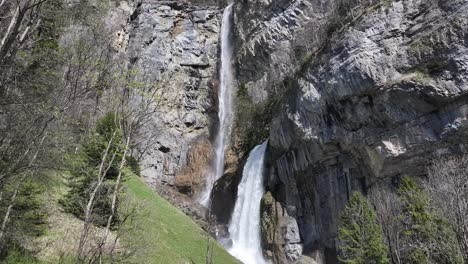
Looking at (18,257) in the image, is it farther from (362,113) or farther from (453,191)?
(362,113)

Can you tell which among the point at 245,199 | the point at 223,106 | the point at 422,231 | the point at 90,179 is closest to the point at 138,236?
the point at 90,179

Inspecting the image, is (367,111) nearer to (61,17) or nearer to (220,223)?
(220,223)

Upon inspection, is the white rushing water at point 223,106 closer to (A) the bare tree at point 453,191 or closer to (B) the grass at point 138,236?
(B) the grass at point 138,236

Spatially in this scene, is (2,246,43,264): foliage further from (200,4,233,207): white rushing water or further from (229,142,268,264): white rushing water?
(200,4,233,207): white rushing water

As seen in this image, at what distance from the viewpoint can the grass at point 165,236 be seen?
57.1 feet

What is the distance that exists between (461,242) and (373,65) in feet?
39.9

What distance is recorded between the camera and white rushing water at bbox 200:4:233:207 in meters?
43.4

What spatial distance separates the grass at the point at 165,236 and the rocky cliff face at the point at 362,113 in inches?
392

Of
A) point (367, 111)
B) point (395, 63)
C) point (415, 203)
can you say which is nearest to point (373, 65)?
point (395, 63)

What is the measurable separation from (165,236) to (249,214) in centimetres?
1537

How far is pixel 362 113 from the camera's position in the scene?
88.5 feet

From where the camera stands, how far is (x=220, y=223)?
36.6m

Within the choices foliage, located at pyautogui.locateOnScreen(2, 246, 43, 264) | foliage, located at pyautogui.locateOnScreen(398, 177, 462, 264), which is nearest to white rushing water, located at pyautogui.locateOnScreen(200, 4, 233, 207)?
foliage, located at pyautogui.locateOnScreen(398, 177, 462, 264)

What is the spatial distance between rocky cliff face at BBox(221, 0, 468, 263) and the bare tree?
2097 mm
